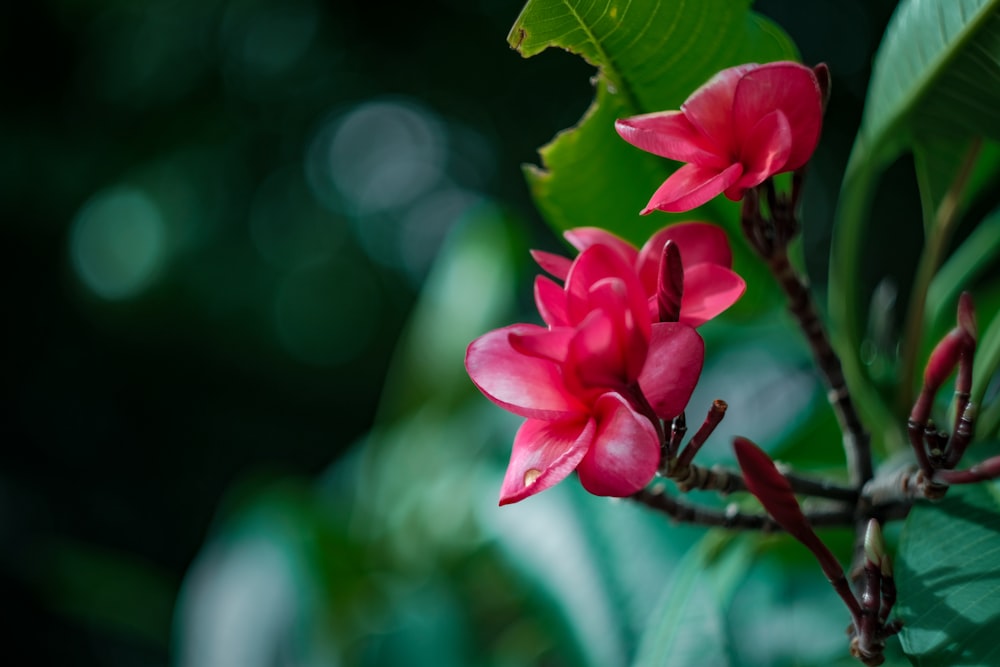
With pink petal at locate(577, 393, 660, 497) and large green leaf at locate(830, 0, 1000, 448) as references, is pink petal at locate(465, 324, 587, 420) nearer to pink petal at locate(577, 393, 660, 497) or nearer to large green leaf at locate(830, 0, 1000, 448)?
pink petal at locate(577, 393, 660, 497)

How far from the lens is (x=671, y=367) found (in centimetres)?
23

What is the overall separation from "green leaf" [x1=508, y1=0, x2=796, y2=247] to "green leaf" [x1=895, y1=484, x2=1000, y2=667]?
0.17m

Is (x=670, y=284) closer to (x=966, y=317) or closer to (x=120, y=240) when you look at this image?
(x=966, y=317)

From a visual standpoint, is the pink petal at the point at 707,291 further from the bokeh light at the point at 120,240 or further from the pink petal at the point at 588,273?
the bokeh light at the point at 120,240

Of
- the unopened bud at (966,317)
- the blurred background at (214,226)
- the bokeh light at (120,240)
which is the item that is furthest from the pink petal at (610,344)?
the bokeh light at (120,240)

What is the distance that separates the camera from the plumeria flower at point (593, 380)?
216 mm

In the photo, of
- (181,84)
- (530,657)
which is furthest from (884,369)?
(181,84)

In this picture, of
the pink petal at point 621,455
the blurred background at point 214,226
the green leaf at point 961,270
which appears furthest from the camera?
the blurred background at point 214,226

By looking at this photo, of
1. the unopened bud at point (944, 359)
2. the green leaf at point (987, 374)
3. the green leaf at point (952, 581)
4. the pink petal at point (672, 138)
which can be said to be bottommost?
the green leaf at point (987, 374)

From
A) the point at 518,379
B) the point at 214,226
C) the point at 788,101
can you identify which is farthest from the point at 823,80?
the point at 214,226

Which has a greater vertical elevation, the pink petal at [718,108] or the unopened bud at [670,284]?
the pink petal at [718,108]

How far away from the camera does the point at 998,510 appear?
0.29 meters

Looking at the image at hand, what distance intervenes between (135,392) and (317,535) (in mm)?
1904

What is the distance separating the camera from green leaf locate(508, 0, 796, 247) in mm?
290
